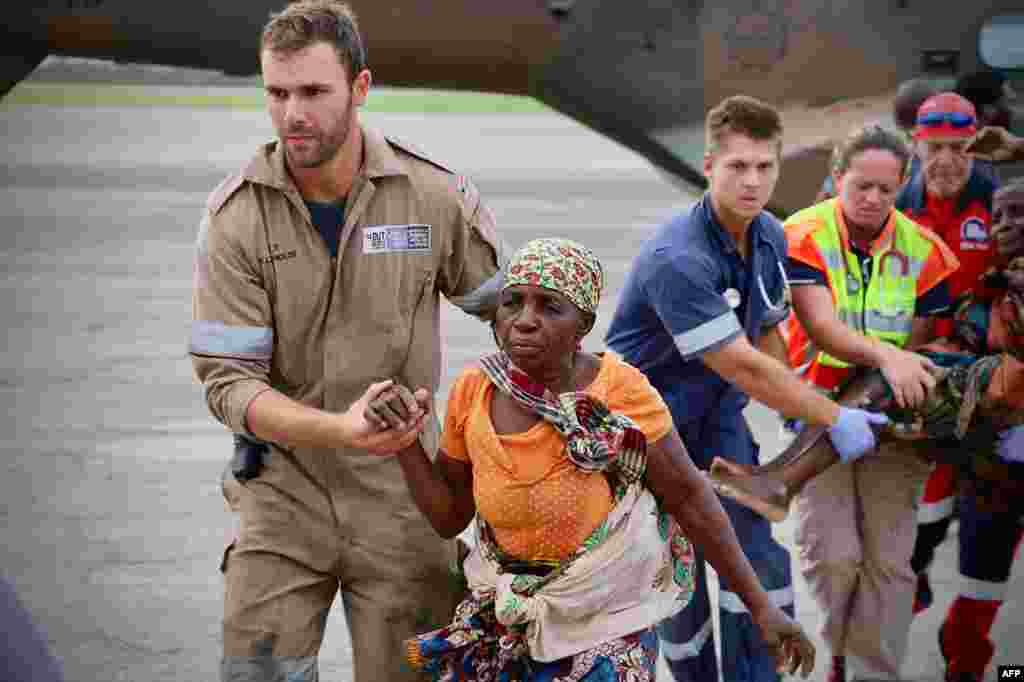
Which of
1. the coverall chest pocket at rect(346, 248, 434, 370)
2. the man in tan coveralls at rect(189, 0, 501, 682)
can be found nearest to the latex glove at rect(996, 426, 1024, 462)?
the man in tan coveralls at rect(189, 0, 501, 682)

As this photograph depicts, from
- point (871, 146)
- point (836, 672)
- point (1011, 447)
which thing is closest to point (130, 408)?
point (836, 672)

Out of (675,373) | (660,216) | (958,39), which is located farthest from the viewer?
(660,216)

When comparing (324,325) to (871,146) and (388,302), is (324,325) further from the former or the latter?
(871,146)

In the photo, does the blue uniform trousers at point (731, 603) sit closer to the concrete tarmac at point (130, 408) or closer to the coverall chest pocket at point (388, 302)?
the concrete tarmac at point (130, 408)

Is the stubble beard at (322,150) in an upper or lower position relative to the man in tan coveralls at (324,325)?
upper

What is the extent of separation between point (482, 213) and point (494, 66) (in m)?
6.97

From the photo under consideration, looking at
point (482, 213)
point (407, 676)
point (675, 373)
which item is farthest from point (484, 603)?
point (675, 373)

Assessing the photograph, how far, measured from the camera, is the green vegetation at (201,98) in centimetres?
3594

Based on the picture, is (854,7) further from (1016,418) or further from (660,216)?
(660,216)

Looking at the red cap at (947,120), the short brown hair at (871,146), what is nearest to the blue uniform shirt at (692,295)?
the short brown hair at (871,146)

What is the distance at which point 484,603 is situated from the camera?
393 cm

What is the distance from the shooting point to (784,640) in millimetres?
4094

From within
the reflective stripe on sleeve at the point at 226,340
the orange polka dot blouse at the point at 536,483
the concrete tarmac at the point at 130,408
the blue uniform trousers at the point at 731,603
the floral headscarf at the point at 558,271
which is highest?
the floral headscarf at the point at 558,271

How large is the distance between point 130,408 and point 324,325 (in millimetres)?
6128
